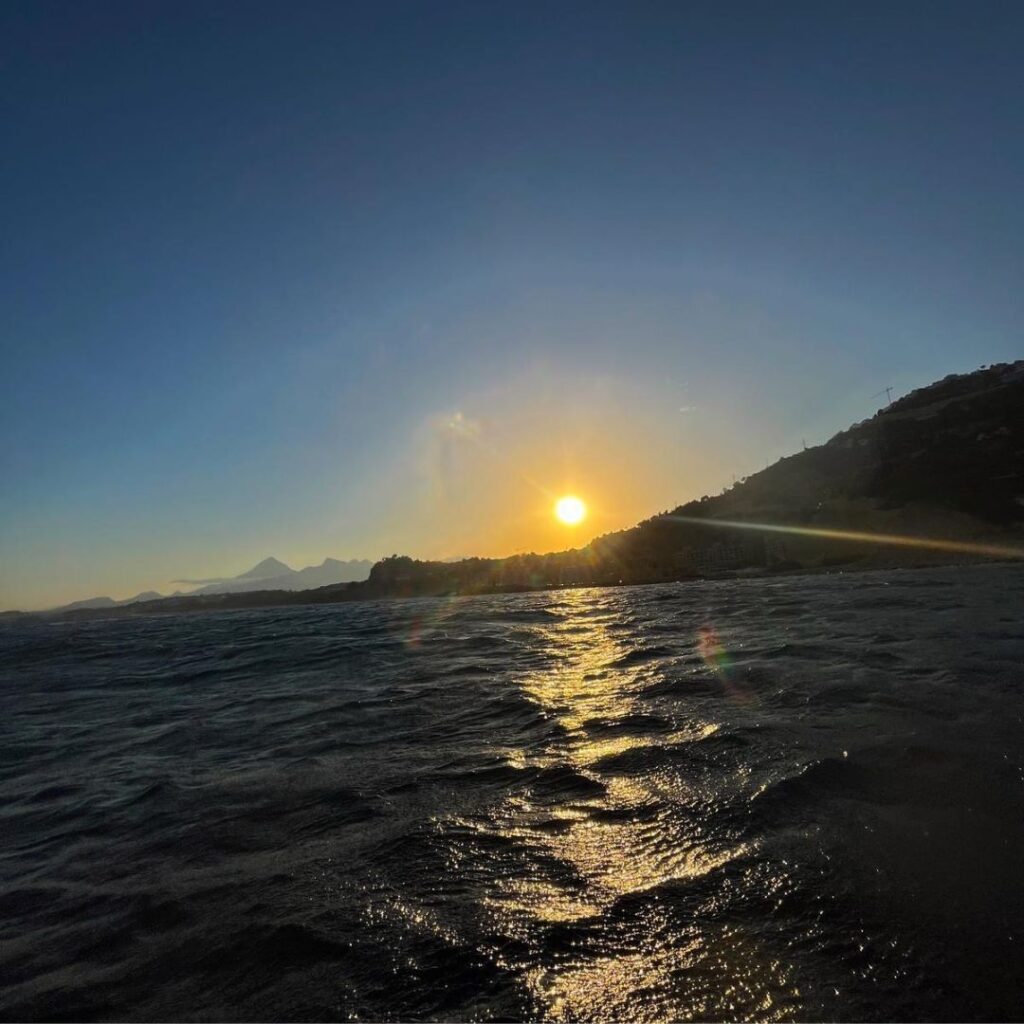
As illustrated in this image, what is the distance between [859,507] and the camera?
48750mm

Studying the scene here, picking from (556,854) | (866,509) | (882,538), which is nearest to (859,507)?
(866,509)

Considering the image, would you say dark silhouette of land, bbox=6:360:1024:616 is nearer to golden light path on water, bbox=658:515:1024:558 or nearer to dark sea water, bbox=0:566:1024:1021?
golden light path on water, bbox=658:515:1024:558

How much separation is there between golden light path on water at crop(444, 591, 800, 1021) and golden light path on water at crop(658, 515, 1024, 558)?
3485 cm

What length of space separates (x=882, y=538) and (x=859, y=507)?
270 inches

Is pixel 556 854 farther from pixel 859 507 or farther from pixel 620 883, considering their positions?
pixel 859 507

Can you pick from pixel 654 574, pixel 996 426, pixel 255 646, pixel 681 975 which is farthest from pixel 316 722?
pixel 996 426

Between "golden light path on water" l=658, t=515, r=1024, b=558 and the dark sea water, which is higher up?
"golden light path on water" l=658, t=515, r=1024, b=558

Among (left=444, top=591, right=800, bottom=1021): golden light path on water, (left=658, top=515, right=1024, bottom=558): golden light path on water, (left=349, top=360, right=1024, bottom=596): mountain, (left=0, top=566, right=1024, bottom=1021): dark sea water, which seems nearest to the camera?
(left=444, top=591, right=800, bottom=1021): golden light path on water

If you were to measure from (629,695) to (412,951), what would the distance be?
20.7 ft

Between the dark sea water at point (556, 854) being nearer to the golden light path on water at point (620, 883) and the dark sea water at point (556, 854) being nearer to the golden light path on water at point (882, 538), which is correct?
the golden light path on water at point (620, 883)

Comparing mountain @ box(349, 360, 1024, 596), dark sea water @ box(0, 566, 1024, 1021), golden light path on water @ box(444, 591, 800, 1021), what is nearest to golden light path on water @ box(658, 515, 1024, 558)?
mountain @ box(349, 360, 1024, 596)

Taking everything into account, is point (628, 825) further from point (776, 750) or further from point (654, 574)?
point (654, 574)

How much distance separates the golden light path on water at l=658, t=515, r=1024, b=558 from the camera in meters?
33.8

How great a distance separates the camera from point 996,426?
50.6m
